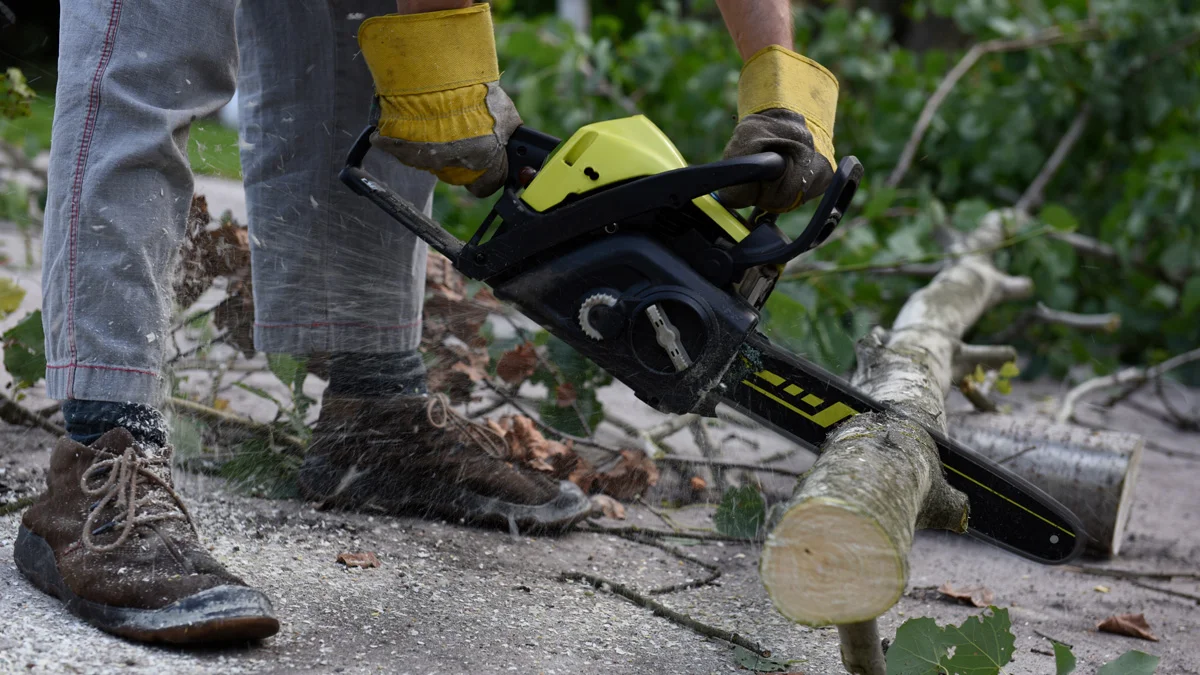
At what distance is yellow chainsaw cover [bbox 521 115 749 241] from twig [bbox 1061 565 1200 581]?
126cm

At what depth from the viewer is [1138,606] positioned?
209 centimetres

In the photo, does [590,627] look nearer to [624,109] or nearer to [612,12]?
[624,109]

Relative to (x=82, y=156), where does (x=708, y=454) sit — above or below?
below

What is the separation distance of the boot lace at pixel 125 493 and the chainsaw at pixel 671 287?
57cm

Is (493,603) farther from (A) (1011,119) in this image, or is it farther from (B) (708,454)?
(A) (1011,119)

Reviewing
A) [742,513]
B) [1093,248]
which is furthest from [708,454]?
[1093,248]

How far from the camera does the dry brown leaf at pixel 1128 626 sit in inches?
73.7

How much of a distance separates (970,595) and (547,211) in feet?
3.70

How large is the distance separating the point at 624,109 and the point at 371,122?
9.09 ft

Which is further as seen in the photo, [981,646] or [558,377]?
[558,377]

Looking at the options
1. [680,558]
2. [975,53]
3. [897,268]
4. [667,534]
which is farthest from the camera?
[975,53]

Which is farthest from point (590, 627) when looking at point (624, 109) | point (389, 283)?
point (624, 109)

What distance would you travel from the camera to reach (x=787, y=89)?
1678 millimetres

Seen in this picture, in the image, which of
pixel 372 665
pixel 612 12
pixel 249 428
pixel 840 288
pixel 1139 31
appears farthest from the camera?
pixel 612 12
